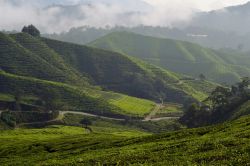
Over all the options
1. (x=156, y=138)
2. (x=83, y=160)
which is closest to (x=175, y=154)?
(x=83, y=160)

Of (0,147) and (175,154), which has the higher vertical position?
(175,154)

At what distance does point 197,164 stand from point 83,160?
27190mm

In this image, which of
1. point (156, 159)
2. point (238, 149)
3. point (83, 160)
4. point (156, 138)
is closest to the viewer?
point (238, 149)

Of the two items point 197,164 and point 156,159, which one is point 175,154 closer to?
point 156,159

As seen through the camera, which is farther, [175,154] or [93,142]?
[93,142]

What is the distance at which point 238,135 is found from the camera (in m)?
70.6

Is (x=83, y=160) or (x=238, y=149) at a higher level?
(x=238, y=149)

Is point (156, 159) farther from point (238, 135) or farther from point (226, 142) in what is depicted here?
point (238, 135)

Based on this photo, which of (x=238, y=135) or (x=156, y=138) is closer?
(x=238, y=135)

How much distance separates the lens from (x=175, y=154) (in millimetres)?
65562

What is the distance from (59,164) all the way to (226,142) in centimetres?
2881

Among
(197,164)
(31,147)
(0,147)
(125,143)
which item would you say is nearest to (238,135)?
(197,164)

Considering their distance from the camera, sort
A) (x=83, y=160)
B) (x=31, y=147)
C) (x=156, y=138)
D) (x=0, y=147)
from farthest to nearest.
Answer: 1. (x=0, y=147)
2. (x=31, y=147)
3. (x=156, y=138)
4. (x=83, y=160)

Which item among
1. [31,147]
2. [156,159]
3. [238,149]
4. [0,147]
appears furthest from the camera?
[0,147]
